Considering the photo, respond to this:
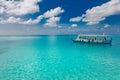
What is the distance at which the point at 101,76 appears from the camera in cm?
1912

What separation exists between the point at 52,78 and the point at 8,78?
198 inches

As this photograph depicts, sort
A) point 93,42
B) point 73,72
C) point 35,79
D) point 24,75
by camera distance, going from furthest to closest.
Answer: point 93,42 → point 73,72 → point 24,75 → point 35,79

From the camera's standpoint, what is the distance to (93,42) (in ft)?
211

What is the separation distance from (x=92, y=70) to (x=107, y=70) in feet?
6.60

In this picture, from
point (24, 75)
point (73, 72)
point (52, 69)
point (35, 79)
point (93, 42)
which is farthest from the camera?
point (93, 42)

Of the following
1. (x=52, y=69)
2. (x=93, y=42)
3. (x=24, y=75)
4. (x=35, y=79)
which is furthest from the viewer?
(x=93, y=42)

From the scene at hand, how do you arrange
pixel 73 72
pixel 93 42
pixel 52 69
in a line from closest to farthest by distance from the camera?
pixel 73 72 < pixel 52 69 < pixel 93 42

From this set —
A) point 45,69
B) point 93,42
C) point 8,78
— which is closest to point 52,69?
point 45,69

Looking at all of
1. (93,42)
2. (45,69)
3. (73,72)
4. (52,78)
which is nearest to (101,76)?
(73,72)

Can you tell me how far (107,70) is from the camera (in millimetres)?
21672

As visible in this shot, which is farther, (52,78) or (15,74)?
(15,74)

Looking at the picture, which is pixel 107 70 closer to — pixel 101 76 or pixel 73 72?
pixel 101 76

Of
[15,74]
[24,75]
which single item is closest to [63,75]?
[24,75]

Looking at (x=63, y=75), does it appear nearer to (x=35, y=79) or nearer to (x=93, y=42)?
(x=35, y=79)
